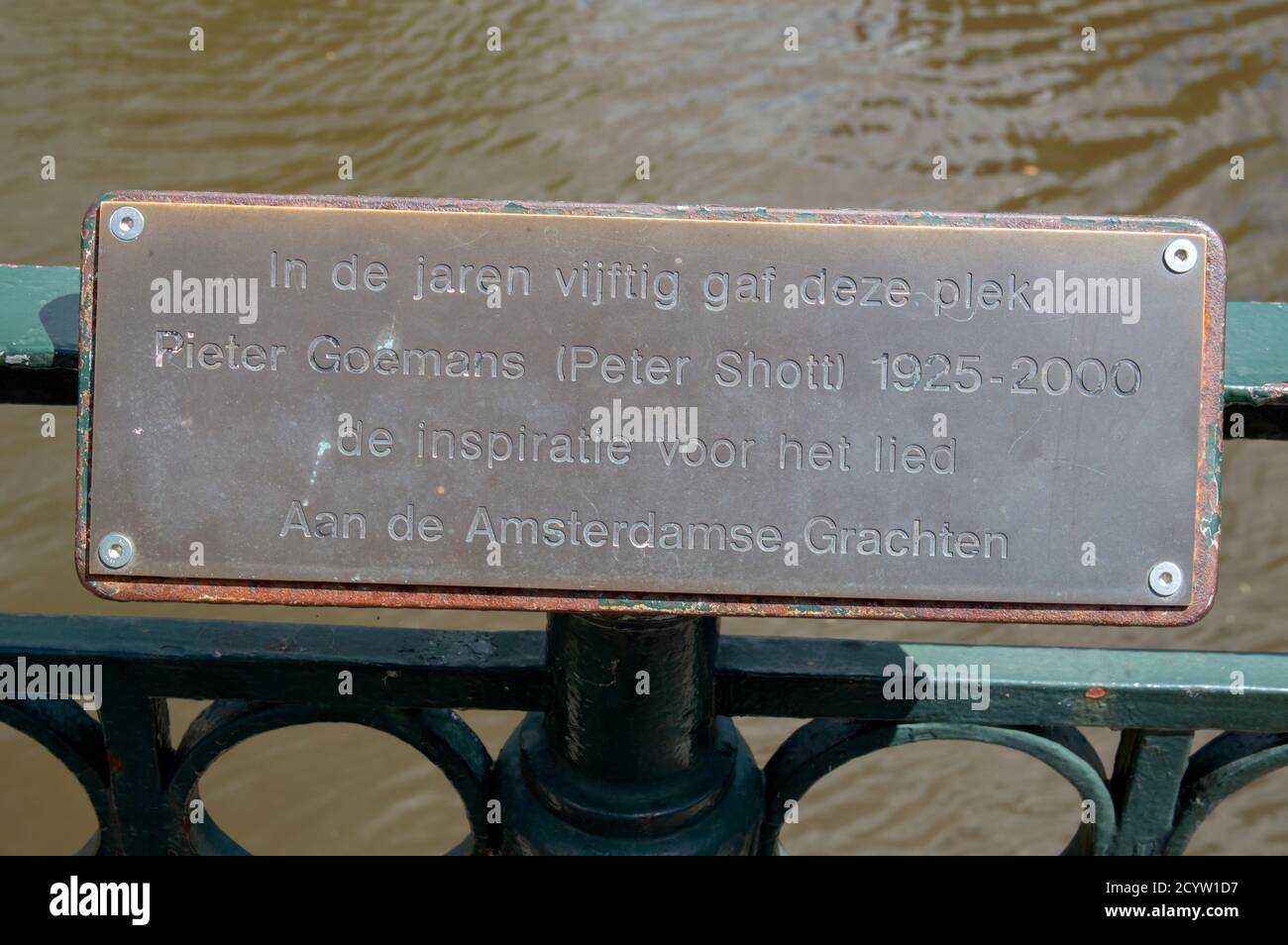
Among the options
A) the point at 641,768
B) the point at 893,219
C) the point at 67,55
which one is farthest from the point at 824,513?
the point at 67,55

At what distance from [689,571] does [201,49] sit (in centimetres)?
436

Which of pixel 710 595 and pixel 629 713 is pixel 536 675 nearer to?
pixel 629 713

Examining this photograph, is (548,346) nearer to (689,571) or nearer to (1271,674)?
(689,571)

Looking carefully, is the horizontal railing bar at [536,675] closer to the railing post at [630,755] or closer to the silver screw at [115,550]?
the railing post at [630,755]

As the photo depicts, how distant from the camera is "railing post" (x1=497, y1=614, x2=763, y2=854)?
119 centimetres

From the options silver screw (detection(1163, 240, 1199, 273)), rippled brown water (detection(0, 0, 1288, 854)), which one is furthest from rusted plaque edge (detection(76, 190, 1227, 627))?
rippled brown water (detection(0, 0, 1288, 854))

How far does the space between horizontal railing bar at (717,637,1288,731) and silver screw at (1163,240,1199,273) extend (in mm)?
435

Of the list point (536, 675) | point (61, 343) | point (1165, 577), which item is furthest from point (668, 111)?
point (1165, 577)

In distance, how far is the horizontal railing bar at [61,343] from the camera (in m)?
1.08

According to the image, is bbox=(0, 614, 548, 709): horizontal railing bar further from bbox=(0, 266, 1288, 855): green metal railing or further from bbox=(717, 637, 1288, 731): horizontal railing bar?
bbox=(717, 637, 1288, 731): horizontal railing bar

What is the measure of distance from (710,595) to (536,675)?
12.1 inches

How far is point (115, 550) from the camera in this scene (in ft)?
3.35

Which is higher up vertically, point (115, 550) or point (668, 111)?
point (668, 111)

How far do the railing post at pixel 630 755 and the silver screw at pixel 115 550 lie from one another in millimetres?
378
